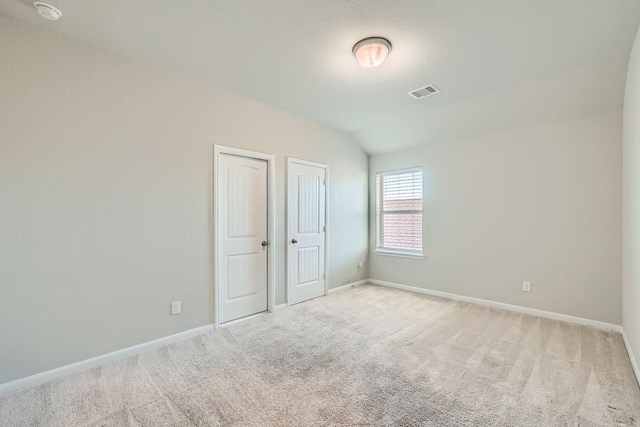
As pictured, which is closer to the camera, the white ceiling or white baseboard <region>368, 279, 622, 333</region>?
the white ceiling

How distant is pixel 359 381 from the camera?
7.23 ft

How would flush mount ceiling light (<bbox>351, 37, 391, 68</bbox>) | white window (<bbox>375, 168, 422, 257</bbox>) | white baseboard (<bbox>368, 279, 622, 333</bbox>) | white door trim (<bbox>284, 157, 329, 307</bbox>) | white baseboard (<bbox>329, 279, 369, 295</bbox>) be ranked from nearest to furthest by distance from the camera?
flush mount ceiling light (<bbox>351, 37, 391, 68</bbox>) < white baseboard (<bbox>368, 279, 622, 333</bbox>) < white door trim (<bbox>284, 157, 329, 307</bbox>) < white baseboard (<bbox>329, 279, 369, 295</bbox>) < white window (<bbox>375, 168, 422, 257</bbox>)

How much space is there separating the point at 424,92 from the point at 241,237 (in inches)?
109

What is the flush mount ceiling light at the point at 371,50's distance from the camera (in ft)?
7.60

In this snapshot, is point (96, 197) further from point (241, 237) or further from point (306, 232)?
point (306, 232)

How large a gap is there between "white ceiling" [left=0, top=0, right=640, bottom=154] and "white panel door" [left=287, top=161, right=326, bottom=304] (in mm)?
1060

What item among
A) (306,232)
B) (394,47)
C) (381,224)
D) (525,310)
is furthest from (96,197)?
(525,310)

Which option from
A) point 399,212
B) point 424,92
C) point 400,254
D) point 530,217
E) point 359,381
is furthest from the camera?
point 399,212

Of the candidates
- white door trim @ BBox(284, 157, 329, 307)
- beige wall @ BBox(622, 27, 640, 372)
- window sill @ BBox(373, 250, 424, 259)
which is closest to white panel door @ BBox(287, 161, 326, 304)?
white door trim @ BBox(284, 157, 329, 307)

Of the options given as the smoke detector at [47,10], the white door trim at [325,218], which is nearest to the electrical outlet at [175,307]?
the white door trim at [325,218]

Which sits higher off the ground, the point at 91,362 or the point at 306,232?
the point at 306,232

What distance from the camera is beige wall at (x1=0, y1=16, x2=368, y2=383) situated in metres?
2.15

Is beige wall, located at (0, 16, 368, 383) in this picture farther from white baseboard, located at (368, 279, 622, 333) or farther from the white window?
white baseboard, located at (368, 279, 622, 333)

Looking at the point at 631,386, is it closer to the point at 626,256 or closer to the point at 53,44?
the point at 626,256
